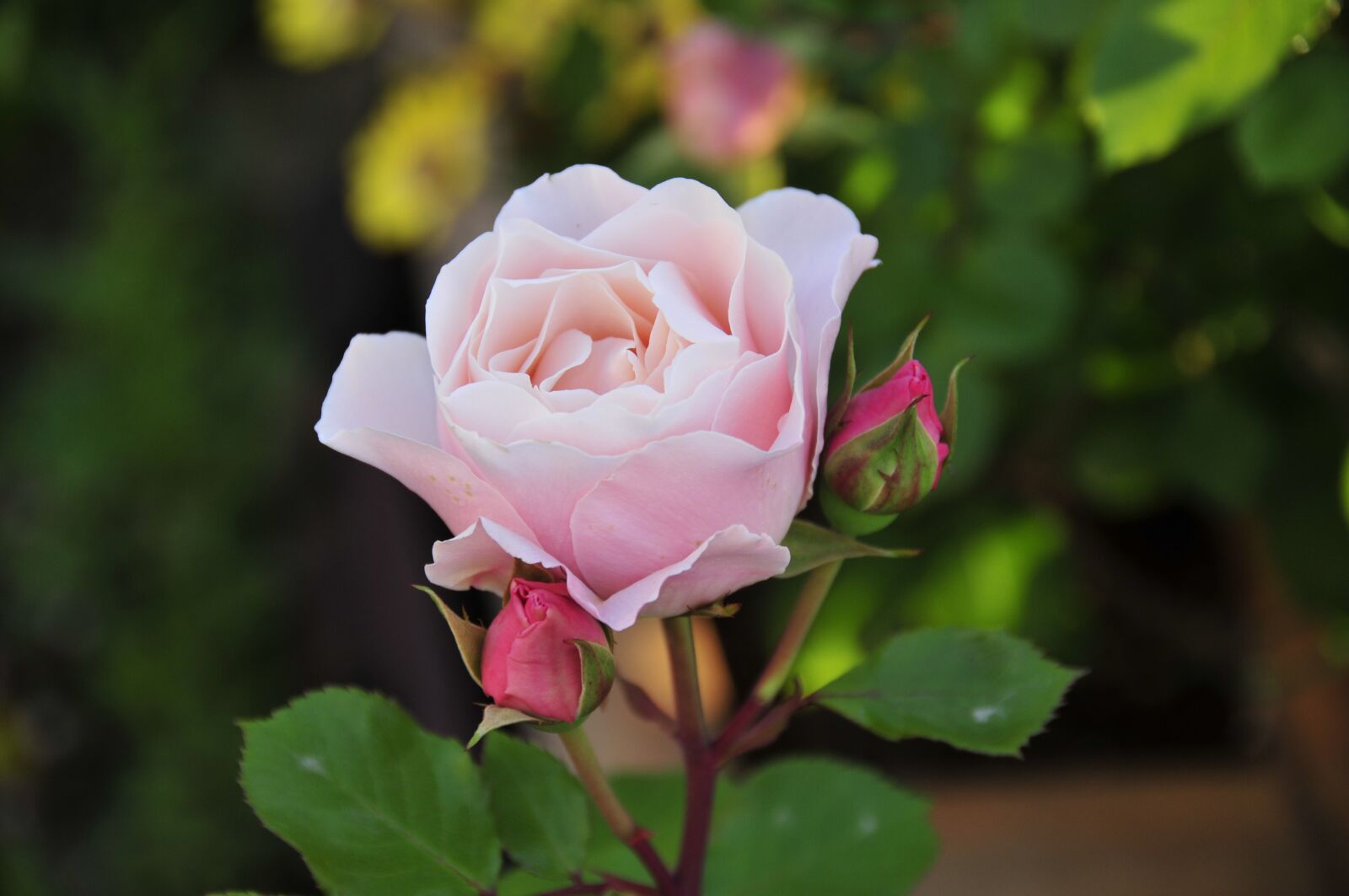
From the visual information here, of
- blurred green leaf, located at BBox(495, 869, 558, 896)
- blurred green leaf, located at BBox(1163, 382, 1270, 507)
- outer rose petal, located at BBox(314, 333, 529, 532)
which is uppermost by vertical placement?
outer rose petal, located at BBox(314, 333, 529, 532)

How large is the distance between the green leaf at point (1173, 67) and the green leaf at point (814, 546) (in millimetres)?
205

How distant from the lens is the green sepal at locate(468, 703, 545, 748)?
0.24 metres

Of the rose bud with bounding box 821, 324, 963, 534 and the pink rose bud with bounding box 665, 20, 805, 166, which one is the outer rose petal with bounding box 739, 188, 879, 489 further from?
the pink rose bud with bounding box 665, 20, 805, 166

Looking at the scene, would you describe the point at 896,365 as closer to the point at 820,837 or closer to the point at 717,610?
the point at 717,610

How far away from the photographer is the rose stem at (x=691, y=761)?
0.29 m

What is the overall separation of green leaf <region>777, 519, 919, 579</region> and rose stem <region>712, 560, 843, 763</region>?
0.02 m

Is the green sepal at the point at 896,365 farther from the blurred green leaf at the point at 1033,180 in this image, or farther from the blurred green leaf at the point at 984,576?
the blurred green leaf at the point at 984,576

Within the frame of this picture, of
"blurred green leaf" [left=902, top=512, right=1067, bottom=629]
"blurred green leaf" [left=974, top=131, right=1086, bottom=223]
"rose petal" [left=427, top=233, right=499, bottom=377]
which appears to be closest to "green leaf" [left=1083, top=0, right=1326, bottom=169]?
"blurred green leaf" [left=974, top=131, right=1086, bottom=223]

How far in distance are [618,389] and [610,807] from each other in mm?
120

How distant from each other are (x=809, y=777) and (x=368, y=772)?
161 mm

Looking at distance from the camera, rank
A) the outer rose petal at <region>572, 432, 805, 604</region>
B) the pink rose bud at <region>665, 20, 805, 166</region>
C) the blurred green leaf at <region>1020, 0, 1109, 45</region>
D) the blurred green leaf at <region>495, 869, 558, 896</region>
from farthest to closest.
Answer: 1. the pink rose bud at <region>665, 20, 805, 166</region>
2. the blurred green leaf at <region>1020, 0, 1109, 45</region>
3. the blurred green leaf at <region>495, 869, 558, 896</region>
4. the outer rose petal at <region>572, 432, 805, 604</region>

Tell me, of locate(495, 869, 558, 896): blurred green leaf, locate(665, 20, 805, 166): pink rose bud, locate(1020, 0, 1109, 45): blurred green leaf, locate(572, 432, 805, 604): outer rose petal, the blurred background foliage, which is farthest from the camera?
locate(665, 20, 805, 166): pink rose bud

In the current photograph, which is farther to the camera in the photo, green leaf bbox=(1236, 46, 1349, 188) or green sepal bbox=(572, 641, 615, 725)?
green leaf bbox=(1236, 46, 1349, 188)

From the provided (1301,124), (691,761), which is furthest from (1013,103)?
(691,761)
